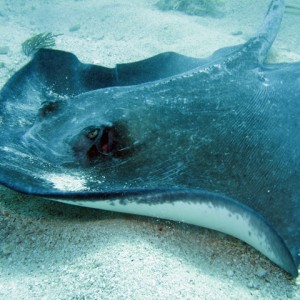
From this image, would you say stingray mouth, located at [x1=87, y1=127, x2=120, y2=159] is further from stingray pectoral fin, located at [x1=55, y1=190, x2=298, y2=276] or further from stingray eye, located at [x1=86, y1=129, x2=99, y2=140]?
stingray pectoral fin, located at [x1=55, y1=190, x2=298, y2=276]

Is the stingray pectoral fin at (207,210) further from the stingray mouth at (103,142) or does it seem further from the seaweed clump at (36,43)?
the seaweed clump at (36,43)

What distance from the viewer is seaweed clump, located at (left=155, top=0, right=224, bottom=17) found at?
28.7 feet

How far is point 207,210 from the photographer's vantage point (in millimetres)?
1920

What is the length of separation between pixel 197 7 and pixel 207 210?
8.39m

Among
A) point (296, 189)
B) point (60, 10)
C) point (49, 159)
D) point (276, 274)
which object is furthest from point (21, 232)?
point (60, 10)

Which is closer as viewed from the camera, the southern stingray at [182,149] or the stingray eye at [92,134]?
the southern stingray at [182,149]

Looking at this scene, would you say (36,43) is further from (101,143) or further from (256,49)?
(101,143)

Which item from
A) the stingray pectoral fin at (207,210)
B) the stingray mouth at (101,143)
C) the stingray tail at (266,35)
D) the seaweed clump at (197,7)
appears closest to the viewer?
the stingray pectoral fin at (207,210)

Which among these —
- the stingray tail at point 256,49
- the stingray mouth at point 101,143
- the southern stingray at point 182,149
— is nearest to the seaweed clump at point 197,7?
the stingray tail at point 256,49

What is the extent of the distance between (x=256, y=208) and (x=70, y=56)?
3202 mm

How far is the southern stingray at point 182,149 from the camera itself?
192 cm

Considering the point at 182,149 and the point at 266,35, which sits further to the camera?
the point at 266,35

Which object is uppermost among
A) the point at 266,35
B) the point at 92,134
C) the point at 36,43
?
the point at 266,35

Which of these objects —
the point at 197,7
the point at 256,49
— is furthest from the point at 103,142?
the point at 197,7
